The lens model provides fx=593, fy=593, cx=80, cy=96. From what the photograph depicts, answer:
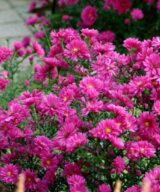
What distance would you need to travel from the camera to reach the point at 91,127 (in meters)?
2.16

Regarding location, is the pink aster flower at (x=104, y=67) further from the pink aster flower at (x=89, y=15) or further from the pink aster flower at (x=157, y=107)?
the pink aster flower at (x=89, y=15)

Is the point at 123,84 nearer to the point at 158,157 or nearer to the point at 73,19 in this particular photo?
the point at 158,157

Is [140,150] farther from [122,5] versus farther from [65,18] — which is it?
[65,18]

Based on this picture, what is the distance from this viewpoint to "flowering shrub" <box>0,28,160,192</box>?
2055 mm

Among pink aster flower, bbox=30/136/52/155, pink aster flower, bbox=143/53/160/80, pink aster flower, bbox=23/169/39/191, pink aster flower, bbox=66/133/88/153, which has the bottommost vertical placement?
pink aster flower, bbox=23/169/39/191

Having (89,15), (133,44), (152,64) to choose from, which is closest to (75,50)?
(133,44)

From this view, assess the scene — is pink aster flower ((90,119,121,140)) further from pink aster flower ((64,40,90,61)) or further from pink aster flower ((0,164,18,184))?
pink aster flower ((64,40,90,61))

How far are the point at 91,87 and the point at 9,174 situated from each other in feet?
1.47

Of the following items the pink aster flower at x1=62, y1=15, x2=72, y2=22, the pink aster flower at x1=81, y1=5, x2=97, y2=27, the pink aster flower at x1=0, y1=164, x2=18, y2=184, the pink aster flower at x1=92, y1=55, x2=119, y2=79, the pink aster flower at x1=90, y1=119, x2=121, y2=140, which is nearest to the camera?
the pink aster flower at x1=90, y1=119, x2=121, y2=140

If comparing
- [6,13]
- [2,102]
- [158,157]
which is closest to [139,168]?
[158,157]

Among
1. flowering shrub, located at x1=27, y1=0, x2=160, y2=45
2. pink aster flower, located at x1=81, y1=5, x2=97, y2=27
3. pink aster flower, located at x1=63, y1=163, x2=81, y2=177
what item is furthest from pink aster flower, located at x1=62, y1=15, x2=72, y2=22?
pink aster flower, located at x1=63, y1=163, x2=81, y2=177

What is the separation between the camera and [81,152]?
208 centimetres

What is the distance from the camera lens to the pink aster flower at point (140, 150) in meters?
2.01

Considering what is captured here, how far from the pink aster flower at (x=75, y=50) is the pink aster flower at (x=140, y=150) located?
538 mm
